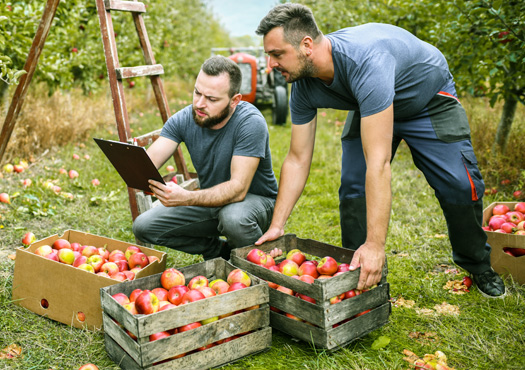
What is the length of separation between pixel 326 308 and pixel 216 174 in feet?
4.44

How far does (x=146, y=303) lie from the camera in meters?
2.29

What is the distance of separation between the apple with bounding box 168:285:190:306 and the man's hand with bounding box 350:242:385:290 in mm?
850

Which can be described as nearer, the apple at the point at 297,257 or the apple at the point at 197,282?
the apple at the point at 197,282

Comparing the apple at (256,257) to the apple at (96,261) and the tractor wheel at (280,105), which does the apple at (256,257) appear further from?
the tractor wheel at (280,105)

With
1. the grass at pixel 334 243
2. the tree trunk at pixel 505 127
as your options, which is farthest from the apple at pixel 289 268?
the tree trunk at pixel 505 127

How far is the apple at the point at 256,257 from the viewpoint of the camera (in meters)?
2.79

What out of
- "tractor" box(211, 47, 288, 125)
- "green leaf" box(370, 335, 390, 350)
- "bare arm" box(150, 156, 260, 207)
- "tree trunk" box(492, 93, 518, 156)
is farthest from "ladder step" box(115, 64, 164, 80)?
"tractor" box(211, 47, 288, 125)

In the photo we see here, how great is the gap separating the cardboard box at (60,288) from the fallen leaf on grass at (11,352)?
0.29 metres

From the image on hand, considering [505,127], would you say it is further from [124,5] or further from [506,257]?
[124,5]

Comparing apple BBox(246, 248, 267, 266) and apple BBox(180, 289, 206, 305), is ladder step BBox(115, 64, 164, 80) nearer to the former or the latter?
apple BBox(246, 248, 267, 266)

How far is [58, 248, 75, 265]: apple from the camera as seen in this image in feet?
9.65

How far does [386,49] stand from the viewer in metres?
2.70

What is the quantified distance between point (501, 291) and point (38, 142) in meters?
5.84

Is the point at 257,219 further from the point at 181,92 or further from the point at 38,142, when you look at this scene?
the point at 181,92
